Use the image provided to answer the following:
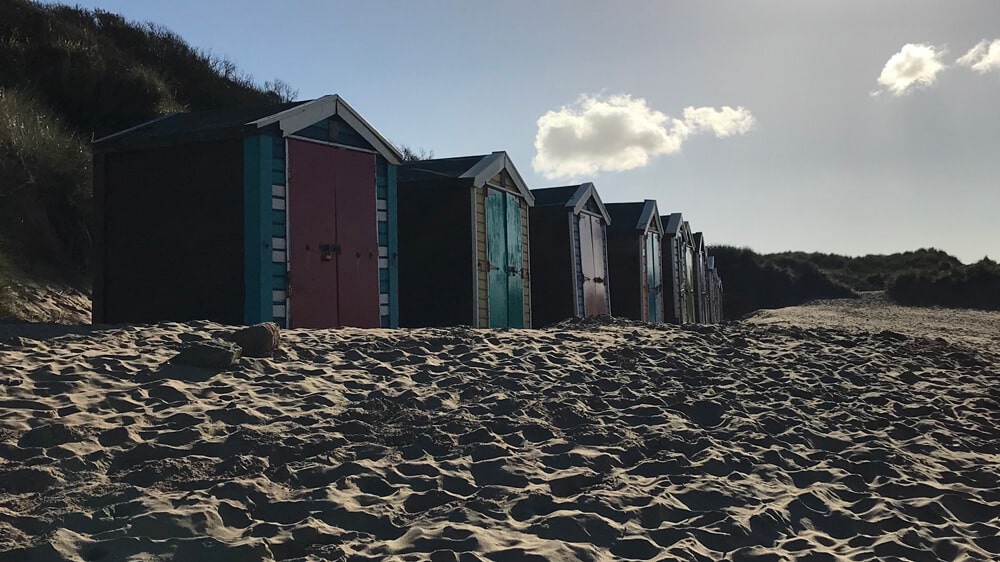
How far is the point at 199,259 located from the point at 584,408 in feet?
16.8

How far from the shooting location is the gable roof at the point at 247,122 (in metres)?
8.84

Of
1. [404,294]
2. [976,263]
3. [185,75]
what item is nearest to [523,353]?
[404,294]

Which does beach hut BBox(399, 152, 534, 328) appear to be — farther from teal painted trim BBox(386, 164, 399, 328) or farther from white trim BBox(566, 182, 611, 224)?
white trim BBox(566, 182, 611, 224)

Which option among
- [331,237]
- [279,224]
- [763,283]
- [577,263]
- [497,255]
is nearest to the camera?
[279,224]

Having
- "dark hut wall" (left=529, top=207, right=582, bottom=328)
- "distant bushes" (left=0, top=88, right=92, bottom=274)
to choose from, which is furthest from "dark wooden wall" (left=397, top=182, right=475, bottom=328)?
"distant bushes" (left=0, top=88, right=92, bottom=274)

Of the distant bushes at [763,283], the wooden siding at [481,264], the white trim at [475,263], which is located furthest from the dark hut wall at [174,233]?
the distant bushes at [763,283]

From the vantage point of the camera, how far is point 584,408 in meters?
6.11

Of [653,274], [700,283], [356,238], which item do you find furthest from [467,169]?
[700,283]

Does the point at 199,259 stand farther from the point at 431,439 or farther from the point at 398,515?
the point at 398,515

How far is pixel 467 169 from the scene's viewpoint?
12.7 m

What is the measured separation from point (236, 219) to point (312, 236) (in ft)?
3.06

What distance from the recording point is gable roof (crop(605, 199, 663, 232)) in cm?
1964

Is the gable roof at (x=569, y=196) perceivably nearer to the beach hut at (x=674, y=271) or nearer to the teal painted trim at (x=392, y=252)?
the teal painted trim at (x=392, y=252)

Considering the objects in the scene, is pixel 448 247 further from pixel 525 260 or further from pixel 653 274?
pixel 653 274
